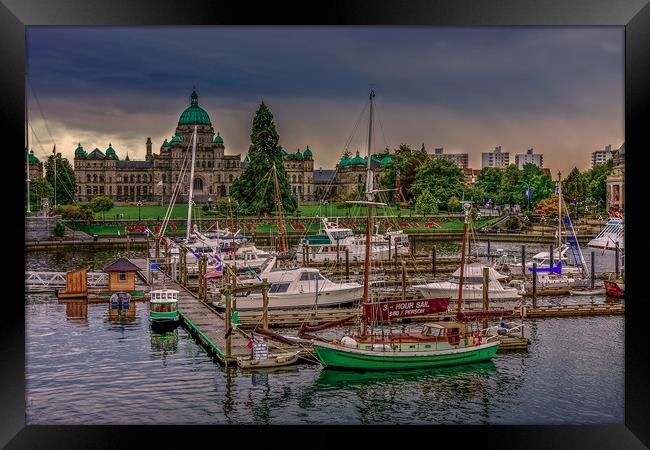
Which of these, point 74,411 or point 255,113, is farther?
point 255,113

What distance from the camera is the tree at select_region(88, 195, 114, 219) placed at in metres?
43.5

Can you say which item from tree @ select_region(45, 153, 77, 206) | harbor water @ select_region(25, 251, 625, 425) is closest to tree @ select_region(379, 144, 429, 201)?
tree @ select_region(45, 153, 77, 206)

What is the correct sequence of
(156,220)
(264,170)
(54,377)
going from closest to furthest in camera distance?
(54,377) < (156,220) < (264,170)

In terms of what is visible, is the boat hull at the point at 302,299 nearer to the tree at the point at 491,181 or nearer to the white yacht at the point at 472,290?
A: the white yacht at the point at 472,290

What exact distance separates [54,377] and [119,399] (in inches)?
80.5

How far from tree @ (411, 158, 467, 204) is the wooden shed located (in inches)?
1099

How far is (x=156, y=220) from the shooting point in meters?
45.0

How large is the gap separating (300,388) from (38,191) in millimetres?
26067

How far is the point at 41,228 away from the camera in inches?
1545

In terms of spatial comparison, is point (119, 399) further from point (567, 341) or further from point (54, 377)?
point (567, 341)

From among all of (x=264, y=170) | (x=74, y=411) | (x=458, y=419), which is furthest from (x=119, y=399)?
(x=264, y=170)

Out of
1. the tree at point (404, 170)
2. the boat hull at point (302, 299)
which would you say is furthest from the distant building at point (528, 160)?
the boat hull at point (302, 299)
